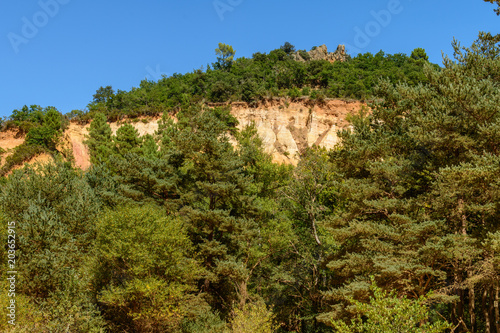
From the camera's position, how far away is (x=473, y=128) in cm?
1365

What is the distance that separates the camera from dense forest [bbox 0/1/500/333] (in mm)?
12891

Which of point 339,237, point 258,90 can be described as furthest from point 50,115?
point 339,237

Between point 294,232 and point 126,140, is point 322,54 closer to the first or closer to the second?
point 126,140

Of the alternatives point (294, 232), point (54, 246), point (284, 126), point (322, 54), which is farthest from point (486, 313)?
point (322, 54)

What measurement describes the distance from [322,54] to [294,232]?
66658 mm

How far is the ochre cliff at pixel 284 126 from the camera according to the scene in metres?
47.1

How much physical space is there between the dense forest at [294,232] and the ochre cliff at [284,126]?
20369 millimetres

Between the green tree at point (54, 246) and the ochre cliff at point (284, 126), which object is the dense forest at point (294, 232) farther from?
the ochre cliff at point (284, 126)

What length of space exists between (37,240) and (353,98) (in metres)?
41.9

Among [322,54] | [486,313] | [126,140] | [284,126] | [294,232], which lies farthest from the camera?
[322,54]

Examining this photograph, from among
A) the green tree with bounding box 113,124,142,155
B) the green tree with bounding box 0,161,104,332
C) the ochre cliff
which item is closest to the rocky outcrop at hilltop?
the ochre cliff

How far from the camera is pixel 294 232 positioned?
75.1 feet

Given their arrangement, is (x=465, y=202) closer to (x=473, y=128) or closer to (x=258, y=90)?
(x=473, y=128)

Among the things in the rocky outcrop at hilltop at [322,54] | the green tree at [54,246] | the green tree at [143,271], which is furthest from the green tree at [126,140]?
the rocky outcrop at hilltop at [322,54]
